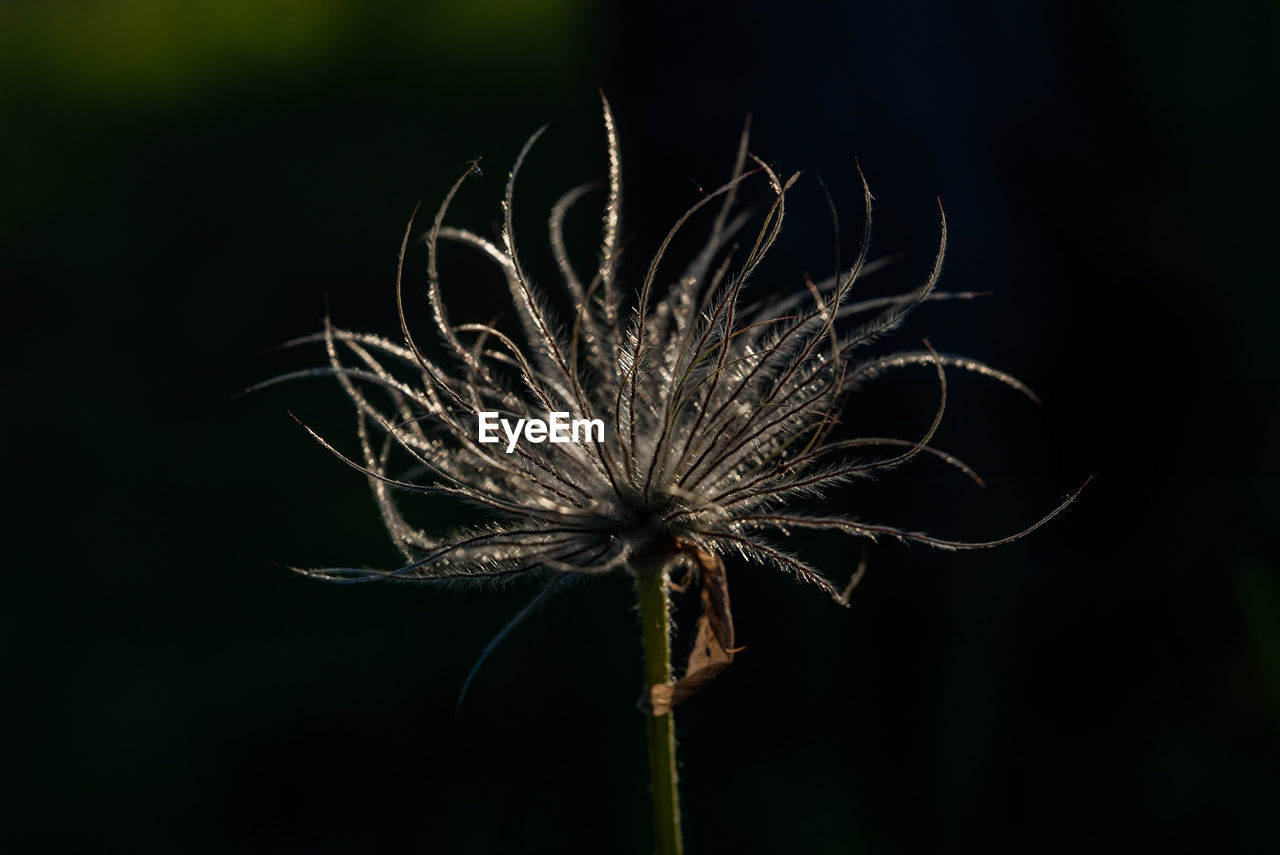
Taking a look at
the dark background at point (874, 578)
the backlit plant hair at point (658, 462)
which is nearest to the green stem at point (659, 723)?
the backlit plant hair at point (658, 462)

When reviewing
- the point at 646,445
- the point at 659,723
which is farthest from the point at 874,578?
the point at 659,723

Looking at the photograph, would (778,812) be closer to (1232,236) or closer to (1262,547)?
(1262,547)

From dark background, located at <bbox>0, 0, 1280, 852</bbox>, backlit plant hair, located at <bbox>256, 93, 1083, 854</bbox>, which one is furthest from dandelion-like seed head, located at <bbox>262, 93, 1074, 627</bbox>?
dark background, located at <bbox>0, 0, 1280, 852</bbox>

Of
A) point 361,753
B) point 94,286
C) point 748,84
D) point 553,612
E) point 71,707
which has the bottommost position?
point 361,753

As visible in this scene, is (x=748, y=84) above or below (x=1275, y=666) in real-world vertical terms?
above

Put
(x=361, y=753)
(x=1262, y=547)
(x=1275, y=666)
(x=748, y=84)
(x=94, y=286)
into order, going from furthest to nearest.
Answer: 1. (x=94, y=286)
2. (x=361, y=753)
3. (x=748, y=84)
4. (x=1262, y=547)
5. (x=1275, y=666)

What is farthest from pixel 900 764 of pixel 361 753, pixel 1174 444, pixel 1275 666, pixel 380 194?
pixel 380 194

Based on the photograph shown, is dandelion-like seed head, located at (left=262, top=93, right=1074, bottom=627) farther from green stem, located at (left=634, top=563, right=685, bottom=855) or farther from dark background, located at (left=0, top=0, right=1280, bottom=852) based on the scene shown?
dark background, located at (left=0, top=0, right=1280, bottom=852)

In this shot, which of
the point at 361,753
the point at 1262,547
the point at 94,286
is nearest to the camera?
the point at 1262,547
